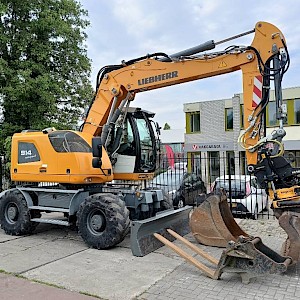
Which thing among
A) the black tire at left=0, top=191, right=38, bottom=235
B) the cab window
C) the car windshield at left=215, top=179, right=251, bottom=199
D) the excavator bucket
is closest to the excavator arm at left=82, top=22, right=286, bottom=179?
the cab window

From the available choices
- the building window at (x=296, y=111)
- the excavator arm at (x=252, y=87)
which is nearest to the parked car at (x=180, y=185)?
the excavator arm at (x=252, y=87)

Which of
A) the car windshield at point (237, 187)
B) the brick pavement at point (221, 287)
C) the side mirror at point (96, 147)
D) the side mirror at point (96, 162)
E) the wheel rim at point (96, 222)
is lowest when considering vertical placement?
the brick pavement at point (221, 287)

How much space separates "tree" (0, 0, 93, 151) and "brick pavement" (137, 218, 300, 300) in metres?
10.6

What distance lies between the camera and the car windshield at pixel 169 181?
39.8ft

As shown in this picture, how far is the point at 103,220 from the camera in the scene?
6.63m

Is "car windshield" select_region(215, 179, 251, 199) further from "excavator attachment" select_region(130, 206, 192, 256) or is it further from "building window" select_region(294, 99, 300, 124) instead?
"building window" select_region(294, 99, 300, 124)

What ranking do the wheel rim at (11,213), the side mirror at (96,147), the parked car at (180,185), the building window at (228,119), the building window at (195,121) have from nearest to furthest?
the side mirror at (96,147)
the wheel rim at (11,213)
the parked car at (180,185)
the building window at (228,119)
the building window at (195,121)

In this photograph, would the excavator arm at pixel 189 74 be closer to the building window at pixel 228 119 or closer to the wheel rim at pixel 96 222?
the wheel rim at pixel 96 222

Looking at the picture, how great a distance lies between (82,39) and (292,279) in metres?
13.5

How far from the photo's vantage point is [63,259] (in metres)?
6.04

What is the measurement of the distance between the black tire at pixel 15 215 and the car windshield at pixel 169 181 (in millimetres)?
5102

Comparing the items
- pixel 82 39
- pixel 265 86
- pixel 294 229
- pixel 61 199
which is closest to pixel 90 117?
pixel 61 199

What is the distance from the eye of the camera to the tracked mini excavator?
5.70 metres

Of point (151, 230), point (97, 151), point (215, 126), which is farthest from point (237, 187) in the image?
point (215, 126)
